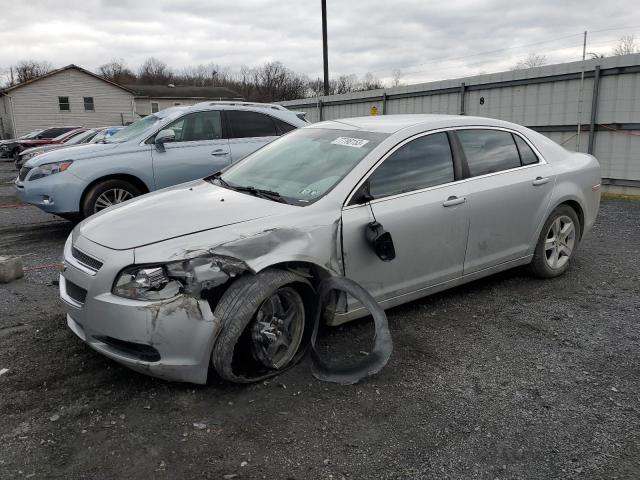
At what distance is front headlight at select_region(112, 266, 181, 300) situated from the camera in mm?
2930

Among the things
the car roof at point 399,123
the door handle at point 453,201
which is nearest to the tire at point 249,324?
the door handle at point 453,201

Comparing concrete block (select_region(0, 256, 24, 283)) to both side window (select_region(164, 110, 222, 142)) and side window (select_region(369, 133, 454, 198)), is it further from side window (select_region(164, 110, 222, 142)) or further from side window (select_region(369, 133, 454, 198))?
side window (select_region(369, 133, 454, 198))

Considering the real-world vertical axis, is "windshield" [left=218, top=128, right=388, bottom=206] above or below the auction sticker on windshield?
below

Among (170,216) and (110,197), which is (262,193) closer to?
(170,216)

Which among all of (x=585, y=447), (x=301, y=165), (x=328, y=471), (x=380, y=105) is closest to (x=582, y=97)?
(x=380, y=105)

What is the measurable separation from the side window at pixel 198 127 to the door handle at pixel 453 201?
438cm

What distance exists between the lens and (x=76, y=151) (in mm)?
6961

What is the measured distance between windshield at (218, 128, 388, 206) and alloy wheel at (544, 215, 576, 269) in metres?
2.15

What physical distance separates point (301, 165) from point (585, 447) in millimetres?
2619

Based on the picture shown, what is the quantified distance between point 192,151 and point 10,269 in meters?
2.90

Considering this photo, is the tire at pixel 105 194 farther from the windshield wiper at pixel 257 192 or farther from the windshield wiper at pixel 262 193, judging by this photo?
the windshield wiper at pixel 262 193

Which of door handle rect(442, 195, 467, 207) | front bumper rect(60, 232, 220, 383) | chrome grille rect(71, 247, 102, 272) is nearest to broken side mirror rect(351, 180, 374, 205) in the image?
door handle rect(442, 195, 467, 207)

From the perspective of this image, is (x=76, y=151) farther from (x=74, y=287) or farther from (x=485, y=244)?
(x=485, y=244)

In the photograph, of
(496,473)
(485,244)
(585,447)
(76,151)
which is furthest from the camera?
(76,151)
